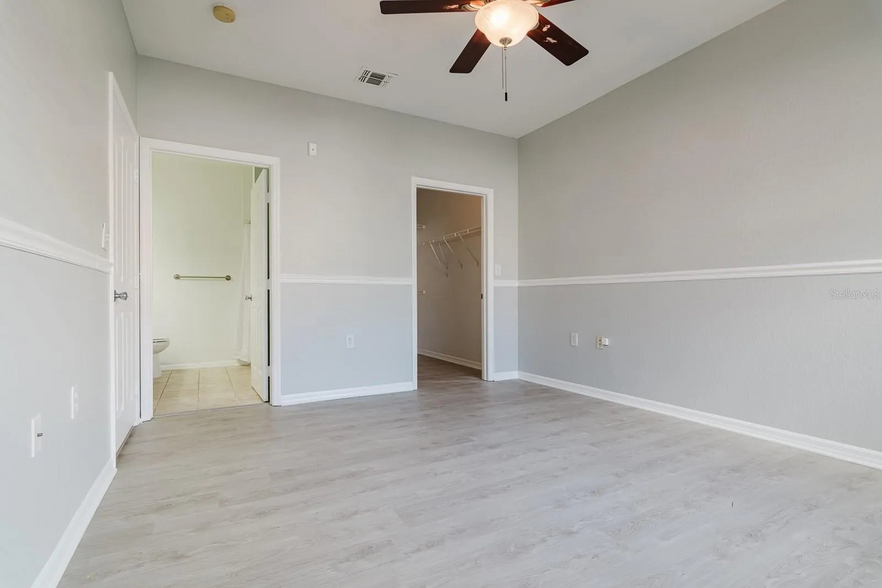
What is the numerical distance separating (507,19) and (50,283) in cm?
195

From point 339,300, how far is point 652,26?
9.41 ft

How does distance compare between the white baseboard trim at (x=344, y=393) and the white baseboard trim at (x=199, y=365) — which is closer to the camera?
the white baseboard trim at (x=344, y=393)

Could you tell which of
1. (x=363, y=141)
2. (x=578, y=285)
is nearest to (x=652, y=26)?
(x=578, y=285)

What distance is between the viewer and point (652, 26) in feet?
8.44

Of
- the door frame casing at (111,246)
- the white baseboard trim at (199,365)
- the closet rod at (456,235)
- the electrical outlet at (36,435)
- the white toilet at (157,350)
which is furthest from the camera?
the closet rod at (456,235)

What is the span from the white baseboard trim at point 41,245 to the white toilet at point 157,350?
282 centimetres

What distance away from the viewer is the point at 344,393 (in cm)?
348

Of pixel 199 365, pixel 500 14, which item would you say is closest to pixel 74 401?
pixel 500 14

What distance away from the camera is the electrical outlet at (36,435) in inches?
44.2

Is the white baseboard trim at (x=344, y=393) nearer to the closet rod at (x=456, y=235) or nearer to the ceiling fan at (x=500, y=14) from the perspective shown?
the closet rod at (x=456, y=235)

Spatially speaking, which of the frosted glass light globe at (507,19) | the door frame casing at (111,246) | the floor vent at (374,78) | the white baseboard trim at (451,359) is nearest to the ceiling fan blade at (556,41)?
the frosted glass light globe at (507,19)

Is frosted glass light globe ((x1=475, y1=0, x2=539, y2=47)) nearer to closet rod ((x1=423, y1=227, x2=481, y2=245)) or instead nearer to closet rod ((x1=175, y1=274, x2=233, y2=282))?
closet rod ((x1=423, y1=227, x2=481, y2=245))

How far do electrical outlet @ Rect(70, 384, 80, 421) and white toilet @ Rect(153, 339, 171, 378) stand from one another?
302cm

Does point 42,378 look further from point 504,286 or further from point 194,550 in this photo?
point 504,286
